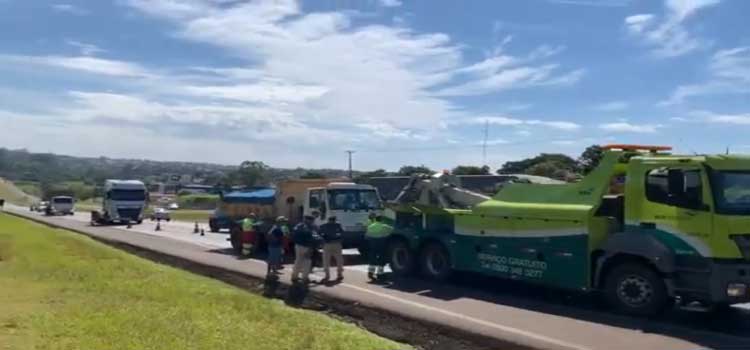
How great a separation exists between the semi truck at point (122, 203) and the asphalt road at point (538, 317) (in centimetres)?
3897

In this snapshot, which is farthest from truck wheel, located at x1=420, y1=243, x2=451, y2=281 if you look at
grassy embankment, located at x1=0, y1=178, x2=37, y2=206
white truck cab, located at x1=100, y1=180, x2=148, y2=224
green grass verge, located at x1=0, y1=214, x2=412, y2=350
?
grassy embankment, located at x1=0, y1=178, x2=37, y2=206

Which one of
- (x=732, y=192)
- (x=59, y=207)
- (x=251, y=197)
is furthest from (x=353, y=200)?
Answer: (x=59, y=207)

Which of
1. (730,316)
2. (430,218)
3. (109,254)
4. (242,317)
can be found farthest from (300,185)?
(730,316)

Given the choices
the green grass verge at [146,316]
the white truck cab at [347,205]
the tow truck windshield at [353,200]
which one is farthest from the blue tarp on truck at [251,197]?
the green grass verge at [146,316]

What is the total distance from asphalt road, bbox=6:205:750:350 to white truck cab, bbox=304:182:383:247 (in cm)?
437

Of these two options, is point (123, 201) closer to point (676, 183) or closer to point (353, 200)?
point (353, 200)

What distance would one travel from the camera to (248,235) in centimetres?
2645

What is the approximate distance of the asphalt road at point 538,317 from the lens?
11203 mm

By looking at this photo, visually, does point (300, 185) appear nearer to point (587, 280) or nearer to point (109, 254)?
point (109, 254)

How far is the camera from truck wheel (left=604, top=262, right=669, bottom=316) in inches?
503

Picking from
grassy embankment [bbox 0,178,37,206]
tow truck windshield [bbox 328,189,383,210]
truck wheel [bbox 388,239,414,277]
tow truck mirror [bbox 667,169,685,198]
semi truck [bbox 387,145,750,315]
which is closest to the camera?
semi truck [bbox 387,145,750,315]

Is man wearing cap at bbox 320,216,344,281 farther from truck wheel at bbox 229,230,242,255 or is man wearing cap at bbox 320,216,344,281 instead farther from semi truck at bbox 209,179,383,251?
truck wheel at bbox 229,230,242,255

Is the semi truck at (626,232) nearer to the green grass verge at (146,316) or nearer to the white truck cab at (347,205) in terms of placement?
the green grass verge at (146,316)

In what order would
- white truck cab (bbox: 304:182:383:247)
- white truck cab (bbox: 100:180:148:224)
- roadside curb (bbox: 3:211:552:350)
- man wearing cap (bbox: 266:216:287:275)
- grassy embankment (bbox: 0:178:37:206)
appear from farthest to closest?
grassy embankment (bbox: 0:178:37:206) → white truck cab (bbox: 100:180:148:224) → white truck cab (bbox: 304:182:383:247) → man wearing cap (bbox: 266:216:287:275) → roadside curb (bbox: 3:211:552:350)
